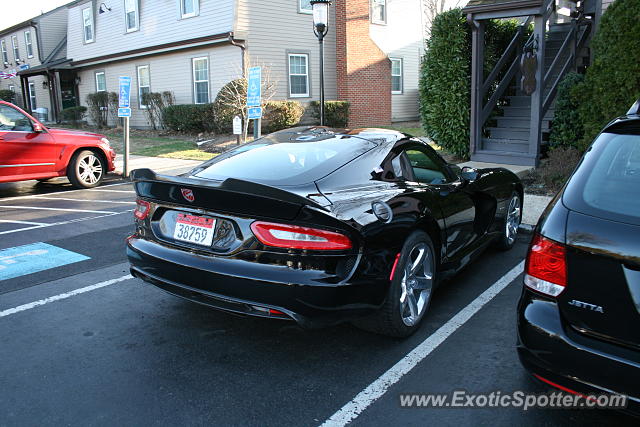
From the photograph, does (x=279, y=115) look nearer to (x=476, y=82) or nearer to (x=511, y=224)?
(x=476, y=82)

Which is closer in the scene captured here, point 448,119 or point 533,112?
point 533,112

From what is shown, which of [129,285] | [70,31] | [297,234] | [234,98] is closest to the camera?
[297,234]

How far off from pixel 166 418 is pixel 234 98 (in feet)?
51.1

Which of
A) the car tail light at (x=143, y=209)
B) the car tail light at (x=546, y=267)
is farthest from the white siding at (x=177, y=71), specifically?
the car tail light at (x=546, y=267)

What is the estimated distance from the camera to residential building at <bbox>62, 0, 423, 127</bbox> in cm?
1839

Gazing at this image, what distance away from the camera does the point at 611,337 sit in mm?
2348

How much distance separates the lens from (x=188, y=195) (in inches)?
134

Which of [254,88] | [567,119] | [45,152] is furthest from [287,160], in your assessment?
[567,119]

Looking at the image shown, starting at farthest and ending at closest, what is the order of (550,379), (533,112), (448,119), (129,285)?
1. (448,119)
2. (533,112)
3. (129,285)
4. (550,379)

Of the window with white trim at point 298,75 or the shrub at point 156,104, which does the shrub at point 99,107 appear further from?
the window with white trim at point 298,75

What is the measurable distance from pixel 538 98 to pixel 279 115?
9.87m

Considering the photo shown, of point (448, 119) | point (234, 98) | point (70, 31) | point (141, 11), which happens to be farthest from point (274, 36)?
point (70, 31)

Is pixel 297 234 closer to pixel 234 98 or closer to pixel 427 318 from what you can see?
pixel 427 318

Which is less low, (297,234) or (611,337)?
(297,234)
